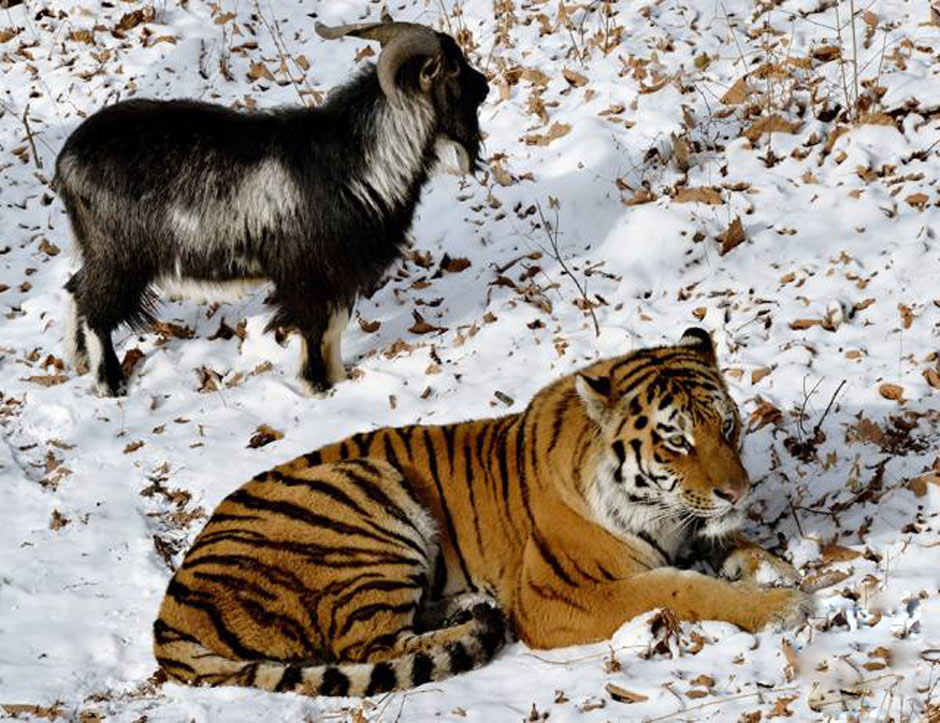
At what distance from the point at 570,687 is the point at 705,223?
439 centimetres

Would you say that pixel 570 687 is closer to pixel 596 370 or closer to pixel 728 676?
pixel 728 676

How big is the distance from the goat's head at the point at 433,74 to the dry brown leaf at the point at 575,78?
7.13 ft

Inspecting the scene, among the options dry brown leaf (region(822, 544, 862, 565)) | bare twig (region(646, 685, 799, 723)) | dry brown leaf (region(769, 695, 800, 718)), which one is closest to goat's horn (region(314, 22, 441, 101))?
dry brown leaf (region(822, 544, 862, 565))

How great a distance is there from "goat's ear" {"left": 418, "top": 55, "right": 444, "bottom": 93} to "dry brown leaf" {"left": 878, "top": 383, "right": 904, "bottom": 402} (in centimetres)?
364

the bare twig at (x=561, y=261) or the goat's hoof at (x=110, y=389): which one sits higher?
the bare twig at (x=561, y=261)

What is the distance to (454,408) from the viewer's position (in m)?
7.78

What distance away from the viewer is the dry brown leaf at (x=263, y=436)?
26.0 ft

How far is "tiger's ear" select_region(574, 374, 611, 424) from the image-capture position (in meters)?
5.53

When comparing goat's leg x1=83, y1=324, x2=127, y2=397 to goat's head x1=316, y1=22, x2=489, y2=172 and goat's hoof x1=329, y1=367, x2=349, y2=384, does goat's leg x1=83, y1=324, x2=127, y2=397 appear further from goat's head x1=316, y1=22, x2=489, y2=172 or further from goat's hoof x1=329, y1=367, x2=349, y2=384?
goat's head x1=316, y1=22, x2=489, y2=172

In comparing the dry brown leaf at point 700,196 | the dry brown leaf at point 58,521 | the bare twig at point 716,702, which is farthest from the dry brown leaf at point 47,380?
the bare twig at point 716,702

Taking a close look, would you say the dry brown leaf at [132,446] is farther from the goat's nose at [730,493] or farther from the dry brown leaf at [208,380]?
the goat's nose at [730,493]

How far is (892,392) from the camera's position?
6.69 meters

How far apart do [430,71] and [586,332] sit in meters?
2.07

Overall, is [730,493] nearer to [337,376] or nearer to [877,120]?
[337,376]
